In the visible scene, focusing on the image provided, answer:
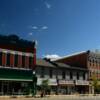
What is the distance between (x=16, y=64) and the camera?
56125 mm

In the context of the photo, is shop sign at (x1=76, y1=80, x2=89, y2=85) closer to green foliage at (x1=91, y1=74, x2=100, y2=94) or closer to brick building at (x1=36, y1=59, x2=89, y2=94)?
brick building at (x1=36, y1=59, x2=89, y2=94)

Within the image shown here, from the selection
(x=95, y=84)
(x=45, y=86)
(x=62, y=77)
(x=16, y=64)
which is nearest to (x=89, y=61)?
(x=95, y=84)

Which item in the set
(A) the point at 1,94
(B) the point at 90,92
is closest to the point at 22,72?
(A) the point at 1,94

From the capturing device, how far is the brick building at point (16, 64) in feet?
178

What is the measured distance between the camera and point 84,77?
75.6m

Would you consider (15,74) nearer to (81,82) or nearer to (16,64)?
(16,64)

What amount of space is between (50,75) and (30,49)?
9.32 metres

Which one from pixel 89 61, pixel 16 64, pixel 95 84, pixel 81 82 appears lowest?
pixel 95 84

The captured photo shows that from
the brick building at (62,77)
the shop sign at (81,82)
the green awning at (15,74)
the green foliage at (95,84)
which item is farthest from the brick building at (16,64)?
the green foliage at (95,84)

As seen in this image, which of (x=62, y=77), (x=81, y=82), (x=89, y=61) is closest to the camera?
(x=62, y=77)

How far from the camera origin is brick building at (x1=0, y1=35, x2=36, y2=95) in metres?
54.2

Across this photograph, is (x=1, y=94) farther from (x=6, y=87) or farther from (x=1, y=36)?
(x=1, y=36)

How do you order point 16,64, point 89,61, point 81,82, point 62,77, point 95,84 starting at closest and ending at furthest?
point 16,64 → point 62,77 → point 81,82 → point 95,84 → point 89,61

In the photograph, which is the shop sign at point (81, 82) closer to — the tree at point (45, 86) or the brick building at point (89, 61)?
the brick building at point (89, 61)
